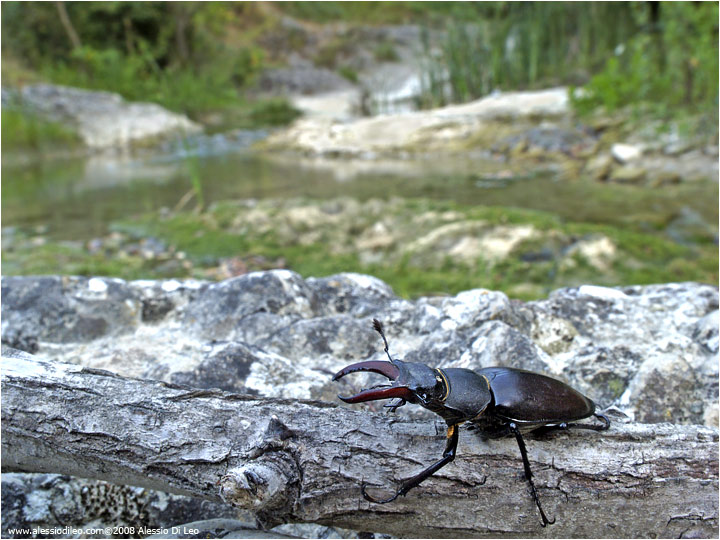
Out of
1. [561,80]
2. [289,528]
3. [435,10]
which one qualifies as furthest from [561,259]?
[435,10]

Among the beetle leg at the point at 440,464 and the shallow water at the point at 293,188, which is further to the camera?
the shallow water at the point at 293,188

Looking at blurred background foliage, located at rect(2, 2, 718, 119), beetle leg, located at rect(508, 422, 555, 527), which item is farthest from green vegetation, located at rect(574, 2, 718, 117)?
beetle leg, located at rect(508, 422, 555, 527)

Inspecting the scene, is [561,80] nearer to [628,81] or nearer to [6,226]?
[628,81]

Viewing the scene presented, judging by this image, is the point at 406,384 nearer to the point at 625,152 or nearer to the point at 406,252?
the point at 406,252

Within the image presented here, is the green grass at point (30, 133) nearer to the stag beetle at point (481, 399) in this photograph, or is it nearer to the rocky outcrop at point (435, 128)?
the rocky outcrop at point (435, 128)

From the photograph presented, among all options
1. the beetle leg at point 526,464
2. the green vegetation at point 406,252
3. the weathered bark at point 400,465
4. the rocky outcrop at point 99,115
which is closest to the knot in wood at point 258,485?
the weathered bark at point 400,465

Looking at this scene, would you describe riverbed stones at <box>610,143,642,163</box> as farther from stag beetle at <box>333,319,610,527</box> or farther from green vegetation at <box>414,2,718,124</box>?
stag beetle at <box>333,319,610,527</box>
